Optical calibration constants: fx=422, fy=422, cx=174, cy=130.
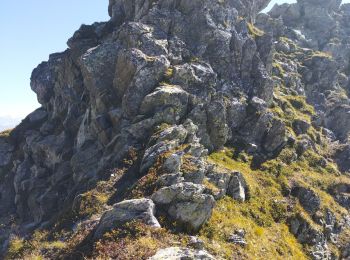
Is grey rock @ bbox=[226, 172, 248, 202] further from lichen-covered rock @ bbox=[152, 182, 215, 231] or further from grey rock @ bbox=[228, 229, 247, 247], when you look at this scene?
lichen-covered rock @ bbox=[152, 182, 215, 231]

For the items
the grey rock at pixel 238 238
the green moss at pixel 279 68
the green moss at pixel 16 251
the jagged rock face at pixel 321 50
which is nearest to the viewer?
the grey rock at pixel 238 238

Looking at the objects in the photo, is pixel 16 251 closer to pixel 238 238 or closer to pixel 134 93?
pixel 238 238

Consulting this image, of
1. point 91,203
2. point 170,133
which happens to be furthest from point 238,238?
point 170,133

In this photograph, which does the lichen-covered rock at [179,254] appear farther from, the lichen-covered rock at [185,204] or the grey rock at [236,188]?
the grey rock at [236,188]

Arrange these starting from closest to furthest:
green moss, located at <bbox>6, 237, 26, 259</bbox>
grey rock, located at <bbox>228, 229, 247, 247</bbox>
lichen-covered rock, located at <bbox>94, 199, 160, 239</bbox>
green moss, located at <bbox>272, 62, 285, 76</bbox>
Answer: lichen-covered rock, located at <bbox>94, 199, 160, 239</bbox> < grey rock, located at <bbox>228, 229, 247, 247</bbox> < green moss, located at <bbox>6, 237, 26, 259</bbox> < green moss, located at <bbox>272, 62, 285, 76</bbox>

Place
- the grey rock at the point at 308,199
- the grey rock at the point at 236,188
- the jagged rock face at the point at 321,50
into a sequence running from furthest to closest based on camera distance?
the jagged rock face at the point at 321,50 → the grey rock at the point at 308,199 → the grey rock at the point at 236,188

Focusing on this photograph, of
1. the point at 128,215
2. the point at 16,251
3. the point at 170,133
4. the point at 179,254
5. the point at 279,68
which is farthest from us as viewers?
the point at 279,68

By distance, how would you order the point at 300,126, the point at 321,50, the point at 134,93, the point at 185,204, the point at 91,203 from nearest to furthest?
1. the point at 185,204
2. the point at 91,203
3. the point at 134,93
4. the point at 300,126
5. the point at 321,50

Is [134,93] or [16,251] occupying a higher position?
[134,93]

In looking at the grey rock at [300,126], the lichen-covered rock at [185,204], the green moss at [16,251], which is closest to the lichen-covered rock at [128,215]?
the lichen-covered rock at [185,204]

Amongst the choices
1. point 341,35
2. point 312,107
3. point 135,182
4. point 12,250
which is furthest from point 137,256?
point 341,35

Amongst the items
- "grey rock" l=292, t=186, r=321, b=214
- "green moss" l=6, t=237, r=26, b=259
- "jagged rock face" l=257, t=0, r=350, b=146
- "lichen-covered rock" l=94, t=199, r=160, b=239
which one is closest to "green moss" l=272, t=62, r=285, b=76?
"jagged rock face" l=257, t=0, r=350, b=146

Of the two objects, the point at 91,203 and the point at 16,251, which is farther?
the point at 91,203

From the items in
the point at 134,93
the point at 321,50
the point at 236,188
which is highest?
the point at 134,93
